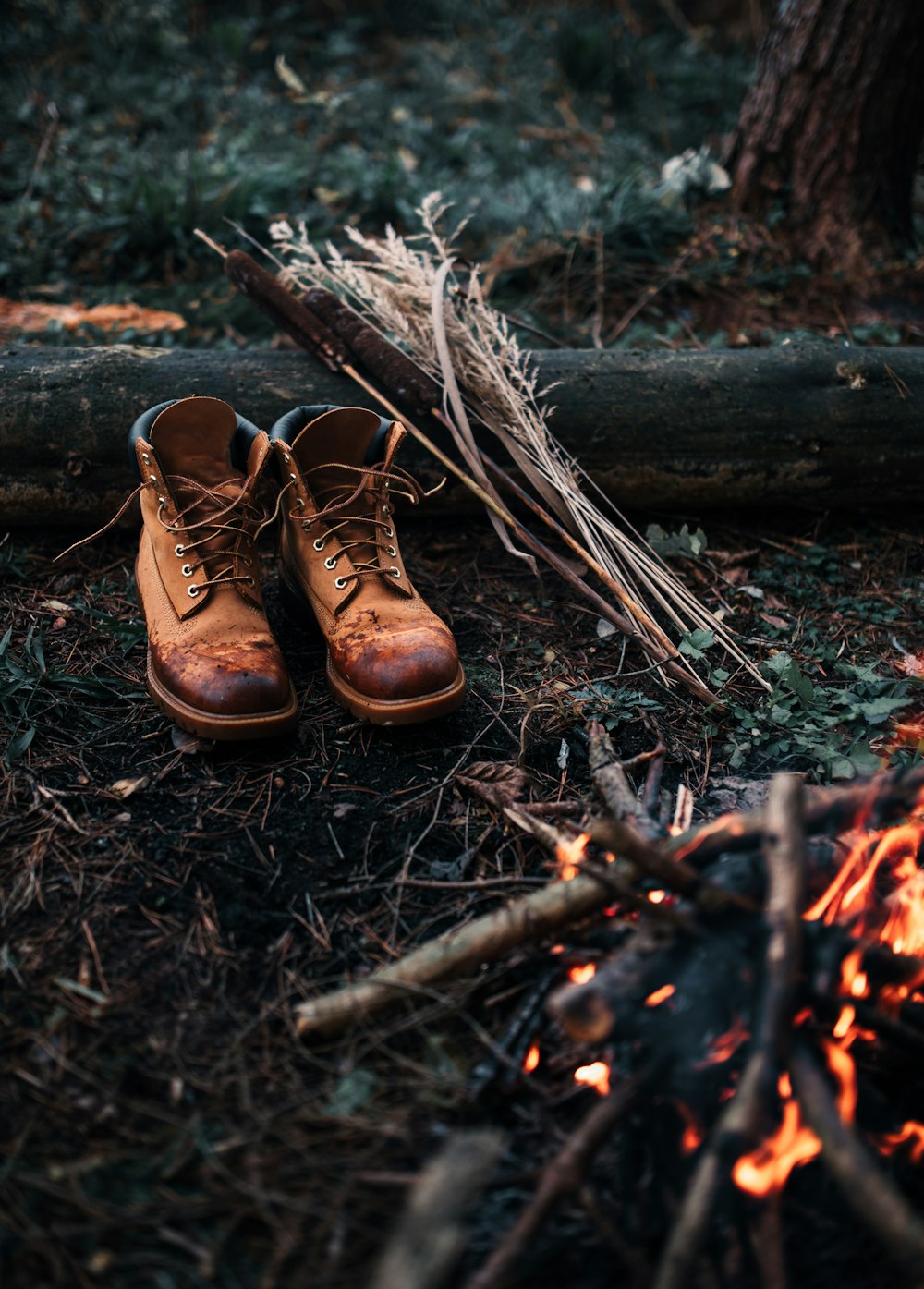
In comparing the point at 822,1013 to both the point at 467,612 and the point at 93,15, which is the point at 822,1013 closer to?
the point at 467,612

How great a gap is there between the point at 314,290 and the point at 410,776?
1851mm

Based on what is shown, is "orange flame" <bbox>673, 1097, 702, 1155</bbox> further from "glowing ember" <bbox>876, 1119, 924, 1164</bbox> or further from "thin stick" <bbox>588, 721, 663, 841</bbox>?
"thin stick" <bbox>588, 721, 663, 841</bbox>

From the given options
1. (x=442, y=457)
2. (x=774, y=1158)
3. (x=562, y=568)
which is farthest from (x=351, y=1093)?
(x=442, y=457)

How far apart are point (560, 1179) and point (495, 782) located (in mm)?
977

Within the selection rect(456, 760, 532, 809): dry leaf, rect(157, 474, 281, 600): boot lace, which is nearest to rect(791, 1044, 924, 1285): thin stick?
rect(456, 760, 532, 809): dry leaf

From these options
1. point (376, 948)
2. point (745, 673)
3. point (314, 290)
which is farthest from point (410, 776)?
point (314, 290)

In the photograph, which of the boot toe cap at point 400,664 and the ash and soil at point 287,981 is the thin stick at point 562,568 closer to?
the ash and soil at point 287,981

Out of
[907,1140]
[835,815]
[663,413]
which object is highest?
[835,815]

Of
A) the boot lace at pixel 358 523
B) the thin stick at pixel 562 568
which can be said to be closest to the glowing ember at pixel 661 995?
the thin stick at pixel 562 568

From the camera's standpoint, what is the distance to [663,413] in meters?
2.86

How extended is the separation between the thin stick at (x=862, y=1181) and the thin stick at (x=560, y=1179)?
220mm

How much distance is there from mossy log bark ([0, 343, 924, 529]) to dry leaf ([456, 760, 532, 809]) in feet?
3.94

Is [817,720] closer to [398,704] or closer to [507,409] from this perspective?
[398,704]

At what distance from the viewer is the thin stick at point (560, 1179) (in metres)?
0.98
